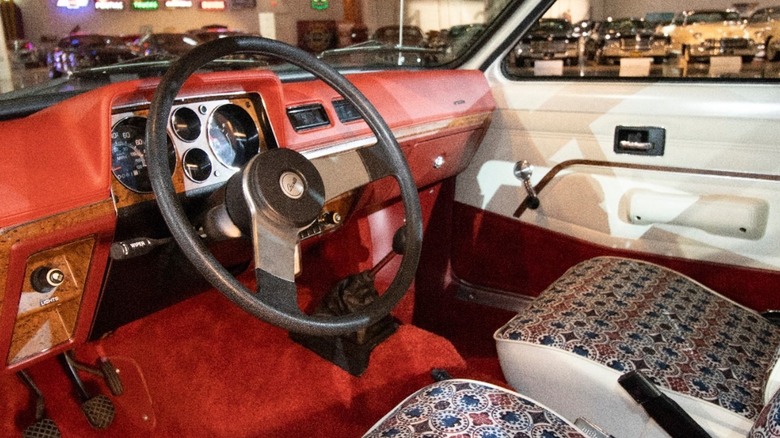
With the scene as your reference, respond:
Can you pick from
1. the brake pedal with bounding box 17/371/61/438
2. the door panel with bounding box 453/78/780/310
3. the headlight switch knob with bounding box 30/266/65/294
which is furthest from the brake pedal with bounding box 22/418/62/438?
the door panel with bounding box 453/78/780/310

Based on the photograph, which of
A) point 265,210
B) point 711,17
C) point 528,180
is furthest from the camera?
point 711,17

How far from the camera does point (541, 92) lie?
204 cm

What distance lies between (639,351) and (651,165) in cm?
75

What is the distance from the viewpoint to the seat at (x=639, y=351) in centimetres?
125

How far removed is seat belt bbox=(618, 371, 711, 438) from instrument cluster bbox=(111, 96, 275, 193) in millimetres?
900

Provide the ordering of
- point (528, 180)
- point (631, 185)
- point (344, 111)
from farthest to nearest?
point (528, 180), point (631, 185), point (344, 111)

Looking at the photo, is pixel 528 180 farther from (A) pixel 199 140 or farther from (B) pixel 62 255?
(B) pixel 62 255

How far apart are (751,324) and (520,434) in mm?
809

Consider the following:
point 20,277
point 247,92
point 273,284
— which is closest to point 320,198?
point 273,284

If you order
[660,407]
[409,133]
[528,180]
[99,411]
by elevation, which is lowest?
[99,411]

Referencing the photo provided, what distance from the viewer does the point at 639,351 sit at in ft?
4.48

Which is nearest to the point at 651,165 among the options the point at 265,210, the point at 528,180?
the point at 528,180

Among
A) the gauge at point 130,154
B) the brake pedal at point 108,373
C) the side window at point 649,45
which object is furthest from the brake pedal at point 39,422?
the side window at point 649,45

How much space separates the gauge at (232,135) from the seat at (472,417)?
0.61 m
